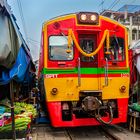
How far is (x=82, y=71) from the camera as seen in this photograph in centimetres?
834

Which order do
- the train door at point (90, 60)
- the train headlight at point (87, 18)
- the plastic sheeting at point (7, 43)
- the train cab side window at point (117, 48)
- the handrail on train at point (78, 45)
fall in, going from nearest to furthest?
the plastic sheeting at point (7, 43), the handrail on train at point (78, 45), the train door at point (90, 60), the train headlight at point (87, 18), the train cab side window at point (117, 48)

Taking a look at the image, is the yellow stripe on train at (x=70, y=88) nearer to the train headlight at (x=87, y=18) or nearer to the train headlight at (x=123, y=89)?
the train headlight at (x=123, y=89)

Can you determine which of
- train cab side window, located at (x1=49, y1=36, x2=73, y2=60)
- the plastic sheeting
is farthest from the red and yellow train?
the plastic sheeting

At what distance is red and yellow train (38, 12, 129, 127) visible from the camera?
27.0 feet

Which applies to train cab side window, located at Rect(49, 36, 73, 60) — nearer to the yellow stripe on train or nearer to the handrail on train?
the handrail on train

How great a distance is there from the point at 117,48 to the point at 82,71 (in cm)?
131

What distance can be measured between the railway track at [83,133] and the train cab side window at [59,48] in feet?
6.83

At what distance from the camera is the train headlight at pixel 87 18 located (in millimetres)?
8516

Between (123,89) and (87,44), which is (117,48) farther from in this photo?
(123,89)

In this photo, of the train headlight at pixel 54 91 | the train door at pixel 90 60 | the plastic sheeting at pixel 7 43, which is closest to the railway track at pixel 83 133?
the train headlight at pixel 54 91

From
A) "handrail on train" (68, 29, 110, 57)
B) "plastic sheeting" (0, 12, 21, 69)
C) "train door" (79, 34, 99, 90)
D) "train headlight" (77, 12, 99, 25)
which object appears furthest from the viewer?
"train headlight" (77, 12, 99, 25)

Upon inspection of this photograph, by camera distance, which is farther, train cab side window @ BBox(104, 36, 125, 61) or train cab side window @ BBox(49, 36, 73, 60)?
train cab side window @ BBox(104, 36, 125, 61)

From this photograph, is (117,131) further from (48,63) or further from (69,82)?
(48,63)

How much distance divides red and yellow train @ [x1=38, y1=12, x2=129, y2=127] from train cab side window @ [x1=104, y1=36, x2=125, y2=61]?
0.03 m
